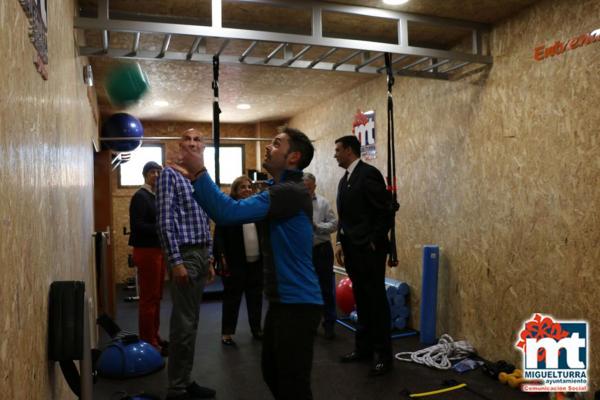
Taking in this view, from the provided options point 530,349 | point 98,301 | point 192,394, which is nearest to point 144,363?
point 192,394

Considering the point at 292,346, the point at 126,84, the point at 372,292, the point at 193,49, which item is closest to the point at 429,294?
the point at 372,292

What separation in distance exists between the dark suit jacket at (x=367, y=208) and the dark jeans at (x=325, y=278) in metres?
0.79

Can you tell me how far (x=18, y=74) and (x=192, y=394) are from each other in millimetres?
2244

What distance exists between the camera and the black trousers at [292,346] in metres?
1.78

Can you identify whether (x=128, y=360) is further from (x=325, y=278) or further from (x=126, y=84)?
(x=126, y=84)

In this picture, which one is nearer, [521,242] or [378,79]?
[521,242]

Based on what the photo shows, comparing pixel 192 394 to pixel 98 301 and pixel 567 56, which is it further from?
pixel 567 56

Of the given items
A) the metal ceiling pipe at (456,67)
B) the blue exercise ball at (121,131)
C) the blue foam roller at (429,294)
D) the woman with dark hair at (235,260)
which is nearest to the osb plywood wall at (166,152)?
the blue exercise ball at (121,131)

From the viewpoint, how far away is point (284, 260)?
185cm

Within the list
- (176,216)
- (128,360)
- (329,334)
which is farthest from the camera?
(329,334)

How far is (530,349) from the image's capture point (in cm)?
311

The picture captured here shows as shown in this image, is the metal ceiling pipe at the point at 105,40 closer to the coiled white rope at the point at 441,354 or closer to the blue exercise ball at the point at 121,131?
the blue exercise ball at the point at 121,131

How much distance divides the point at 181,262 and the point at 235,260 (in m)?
1.38

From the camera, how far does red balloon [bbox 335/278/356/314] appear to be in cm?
466
